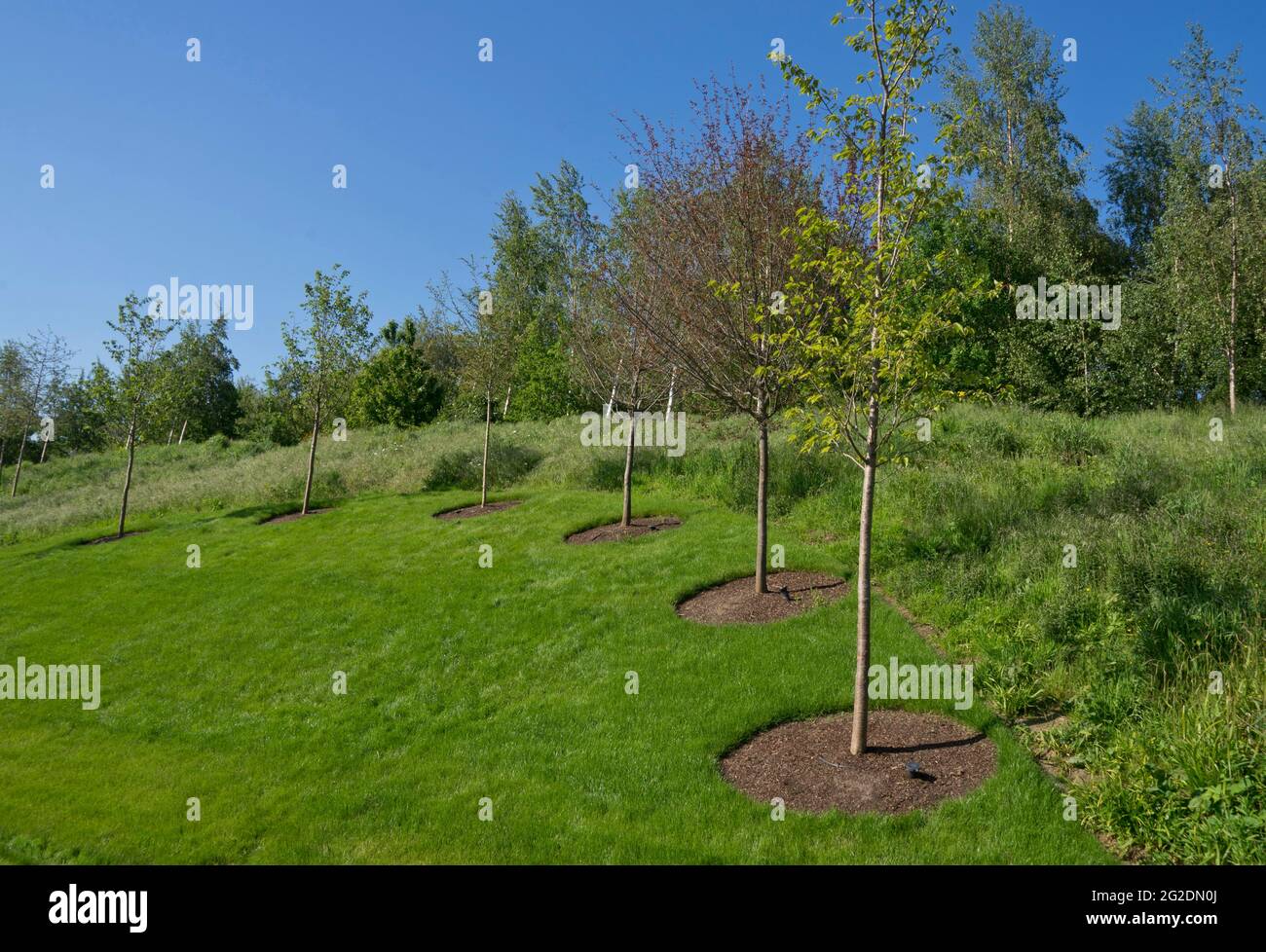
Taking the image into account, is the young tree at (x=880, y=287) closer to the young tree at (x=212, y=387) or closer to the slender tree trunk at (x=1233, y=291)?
the slender tree trunk at (x=1233, y=291)

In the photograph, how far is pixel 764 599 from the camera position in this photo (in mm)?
10820

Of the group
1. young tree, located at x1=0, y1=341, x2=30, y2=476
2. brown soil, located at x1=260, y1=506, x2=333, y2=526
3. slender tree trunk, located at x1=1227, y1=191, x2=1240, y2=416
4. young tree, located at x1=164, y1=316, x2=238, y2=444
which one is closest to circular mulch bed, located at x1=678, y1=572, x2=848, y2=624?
brown soil, located at x1=260, y1=506, x2=333, y2=526

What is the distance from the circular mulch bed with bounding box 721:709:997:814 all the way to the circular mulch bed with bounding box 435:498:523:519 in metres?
11.7

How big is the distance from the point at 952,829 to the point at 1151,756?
6.46 ft

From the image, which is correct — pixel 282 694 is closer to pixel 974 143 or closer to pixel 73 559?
pixel 73 559

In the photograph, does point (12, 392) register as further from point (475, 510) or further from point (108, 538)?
point (475, 510)

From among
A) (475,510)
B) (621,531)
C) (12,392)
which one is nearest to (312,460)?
(475,510)

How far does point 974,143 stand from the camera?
107 ft

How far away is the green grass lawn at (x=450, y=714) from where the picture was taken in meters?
6.11

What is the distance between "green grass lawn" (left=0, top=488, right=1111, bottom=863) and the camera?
6.11m

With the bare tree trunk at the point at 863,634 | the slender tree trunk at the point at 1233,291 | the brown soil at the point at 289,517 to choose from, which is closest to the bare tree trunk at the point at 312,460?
the brown soil at the point at 289,517

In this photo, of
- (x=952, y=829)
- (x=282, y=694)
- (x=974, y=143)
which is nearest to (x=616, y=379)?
(x=282, y=694)

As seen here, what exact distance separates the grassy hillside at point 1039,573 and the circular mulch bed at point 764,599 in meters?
0.44

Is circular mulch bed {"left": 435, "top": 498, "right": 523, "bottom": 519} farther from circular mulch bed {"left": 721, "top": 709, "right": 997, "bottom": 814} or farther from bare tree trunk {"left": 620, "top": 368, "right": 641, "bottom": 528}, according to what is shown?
circular mulch bed {"left": 721, "top": 709, "right": 997, "bottom": 814}
